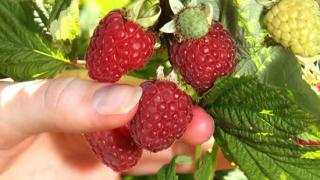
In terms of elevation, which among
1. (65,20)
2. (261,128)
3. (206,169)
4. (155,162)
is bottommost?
(155,162)

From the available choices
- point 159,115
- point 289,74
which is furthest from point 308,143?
point 159,115

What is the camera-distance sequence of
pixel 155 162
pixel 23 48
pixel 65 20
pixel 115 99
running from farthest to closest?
pixel 155 162, pixel 23 48, pixel 65 20, pixel 115 99

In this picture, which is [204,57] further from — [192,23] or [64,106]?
[64,106]

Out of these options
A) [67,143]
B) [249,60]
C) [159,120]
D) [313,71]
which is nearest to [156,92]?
[159,120]

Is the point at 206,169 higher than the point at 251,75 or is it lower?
lower

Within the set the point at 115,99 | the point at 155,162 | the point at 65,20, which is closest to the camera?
the point at 115,99

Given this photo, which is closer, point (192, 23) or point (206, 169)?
point (192, 23)
